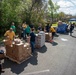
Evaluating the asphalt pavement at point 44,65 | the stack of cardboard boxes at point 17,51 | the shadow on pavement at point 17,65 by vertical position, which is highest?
the stack of cardboard boxes at point 17,51

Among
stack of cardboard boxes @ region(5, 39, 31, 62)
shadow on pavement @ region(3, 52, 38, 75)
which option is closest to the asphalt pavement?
shadow on pavement @ region(3, 52, 38, 75)

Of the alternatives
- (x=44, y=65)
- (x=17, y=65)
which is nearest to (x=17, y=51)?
(x=17, y=65)

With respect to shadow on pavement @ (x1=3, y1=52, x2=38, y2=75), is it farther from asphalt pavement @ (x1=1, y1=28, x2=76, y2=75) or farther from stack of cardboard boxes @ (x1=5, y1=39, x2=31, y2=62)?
stack of cardboard boxes @ (x1=5, y1=39, x2=31, y2=62)

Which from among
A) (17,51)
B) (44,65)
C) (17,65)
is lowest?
(44,65)

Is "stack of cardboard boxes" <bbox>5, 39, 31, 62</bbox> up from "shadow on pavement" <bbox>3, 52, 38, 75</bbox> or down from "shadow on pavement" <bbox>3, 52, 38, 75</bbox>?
up

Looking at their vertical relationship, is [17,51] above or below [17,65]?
above

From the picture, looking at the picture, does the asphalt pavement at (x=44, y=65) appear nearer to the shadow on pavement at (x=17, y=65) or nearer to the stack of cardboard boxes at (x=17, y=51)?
the shadow on pavement at (x=17, y=65)

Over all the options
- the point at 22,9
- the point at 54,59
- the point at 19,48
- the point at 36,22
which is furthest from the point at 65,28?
the point at 19,48

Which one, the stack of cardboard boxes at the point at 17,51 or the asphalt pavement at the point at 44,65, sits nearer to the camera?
the asphalt pavement at the point at 44,65

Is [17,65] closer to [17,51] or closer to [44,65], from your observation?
[17,51]

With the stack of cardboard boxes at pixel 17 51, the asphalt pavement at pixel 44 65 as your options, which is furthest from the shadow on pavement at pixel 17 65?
the stack of cardboard boxes at pixel 17 51

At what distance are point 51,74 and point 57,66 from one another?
4.35 ft

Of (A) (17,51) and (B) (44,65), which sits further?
(B) (44,65)

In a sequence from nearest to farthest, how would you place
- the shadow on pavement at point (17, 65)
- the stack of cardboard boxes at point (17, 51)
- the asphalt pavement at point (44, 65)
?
the asphalt pavement at point (44, 65), the shadow on pavement at point (17, 65), the stack of cardboard boxes at point (17, 51)
